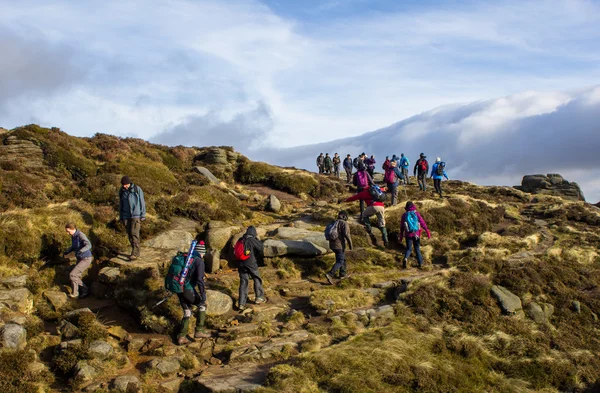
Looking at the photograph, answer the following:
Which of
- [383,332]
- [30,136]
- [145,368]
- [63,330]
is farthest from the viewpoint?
[30,136]

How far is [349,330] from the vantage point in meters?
13.1

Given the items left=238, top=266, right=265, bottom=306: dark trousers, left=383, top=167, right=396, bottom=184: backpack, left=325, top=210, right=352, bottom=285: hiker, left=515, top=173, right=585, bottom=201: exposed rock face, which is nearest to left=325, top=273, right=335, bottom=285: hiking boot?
left=325, top=210, right=352, bottom=285: hiker

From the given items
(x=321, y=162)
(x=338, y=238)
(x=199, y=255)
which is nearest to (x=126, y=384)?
(x=199, y=255)

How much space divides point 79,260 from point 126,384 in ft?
20.8

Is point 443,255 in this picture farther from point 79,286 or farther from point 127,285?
point 79,286

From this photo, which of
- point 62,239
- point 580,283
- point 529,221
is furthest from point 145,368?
point 529,221

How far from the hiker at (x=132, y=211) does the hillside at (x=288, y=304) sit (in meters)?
0.69

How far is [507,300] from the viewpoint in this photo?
51.2 feet

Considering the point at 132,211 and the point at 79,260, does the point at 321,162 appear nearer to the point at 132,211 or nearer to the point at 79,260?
the point at 132,211

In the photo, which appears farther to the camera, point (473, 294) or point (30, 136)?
point (30, 136)

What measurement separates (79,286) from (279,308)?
6.62 metres

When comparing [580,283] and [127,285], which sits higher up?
[127,285]

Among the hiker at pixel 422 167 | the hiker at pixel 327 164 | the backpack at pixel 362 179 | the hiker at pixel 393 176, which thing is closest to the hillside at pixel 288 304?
the hiker at pixel 393 176

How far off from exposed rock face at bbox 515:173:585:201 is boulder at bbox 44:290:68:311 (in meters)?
51.2
